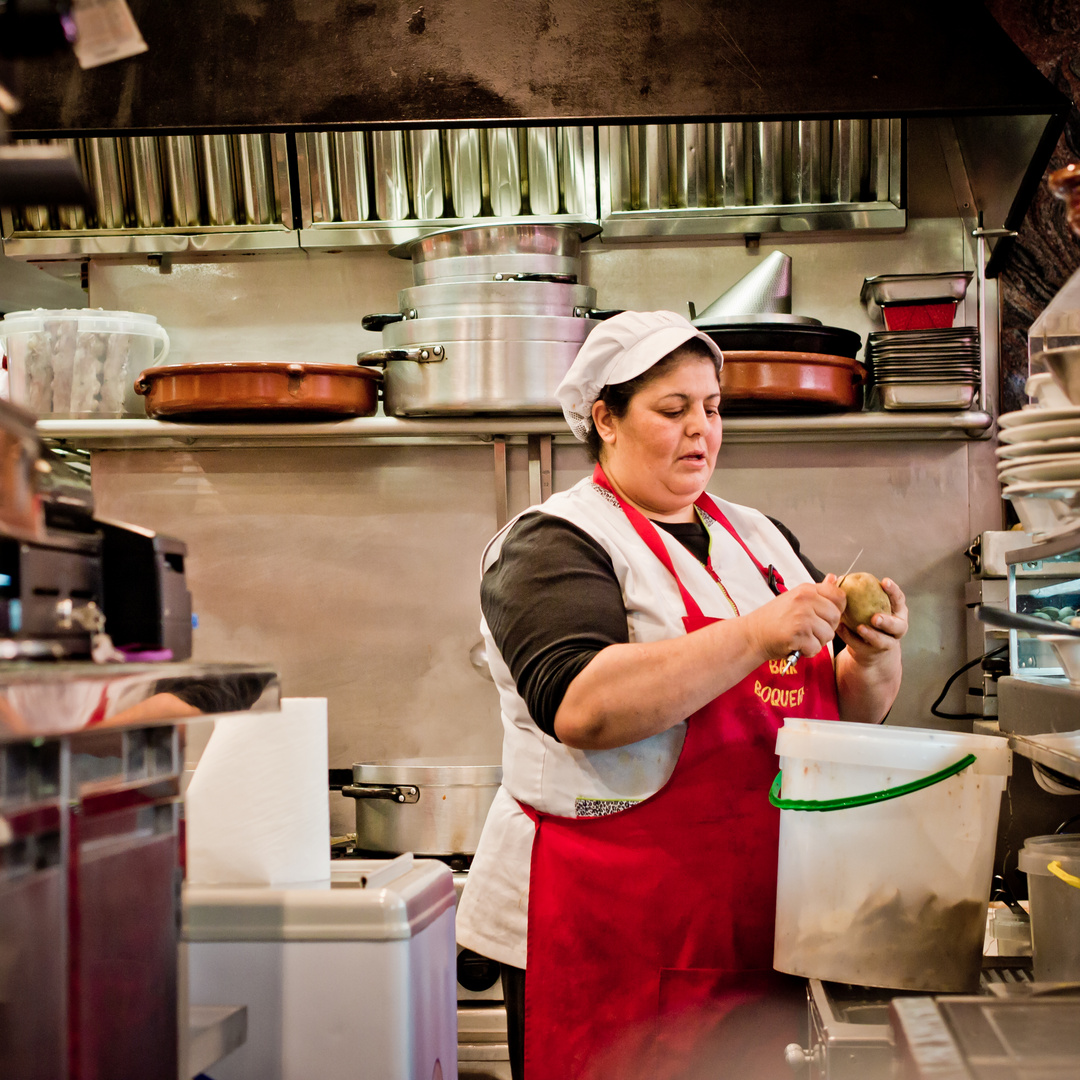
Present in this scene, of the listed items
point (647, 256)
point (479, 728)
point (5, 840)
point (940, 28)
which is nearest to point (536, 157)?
point (647, 256)

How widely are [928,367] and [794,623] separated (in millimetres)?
1294

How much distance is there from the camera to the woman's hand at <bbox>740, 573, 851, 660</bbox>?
1.43 metres

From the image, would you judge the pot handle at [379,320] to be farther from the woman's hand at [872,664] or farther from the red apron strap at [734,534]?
the woman's hand at [872,664]

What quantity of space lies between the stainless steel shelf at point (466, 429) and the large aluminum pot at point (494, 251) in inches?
13.3

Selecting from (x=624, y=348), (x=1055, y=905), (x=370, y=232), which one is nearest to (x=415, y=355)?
(x=370, y=232)

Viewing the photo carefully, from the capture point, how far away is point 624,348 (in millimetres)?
1765

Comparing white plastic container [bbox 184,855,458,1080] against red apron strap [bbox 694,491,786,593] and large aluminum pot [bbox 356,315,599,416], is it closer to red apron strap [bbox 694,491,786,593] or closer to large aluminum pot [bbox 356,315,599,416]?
Answer: red apron strap [bbox 694,491,786,593]

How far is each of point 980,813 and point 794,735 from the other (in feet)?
0.70

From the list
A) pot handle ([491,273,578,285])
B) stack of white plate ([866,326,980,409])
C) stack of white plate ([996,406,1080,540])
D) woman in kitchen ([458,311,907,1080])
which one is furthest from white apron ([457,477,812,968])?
stack of white plate ([866,326,980,409])

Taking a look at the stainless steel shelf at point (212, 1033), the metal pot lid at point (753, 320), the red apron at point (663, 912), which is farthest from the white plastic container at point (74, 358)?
the stainless steel shelf at point (212, 1033)

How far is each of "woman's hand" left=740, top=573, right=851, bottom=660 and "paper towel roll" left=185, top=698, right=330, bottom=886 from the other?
601 millimetres

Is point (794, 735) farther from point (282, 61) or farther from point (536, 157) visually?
point (536, 157)

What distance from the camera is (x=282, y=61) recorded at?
197cm

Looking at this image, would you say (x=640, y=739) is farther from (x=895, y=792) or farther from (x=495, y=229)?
(x=495, y=229)
